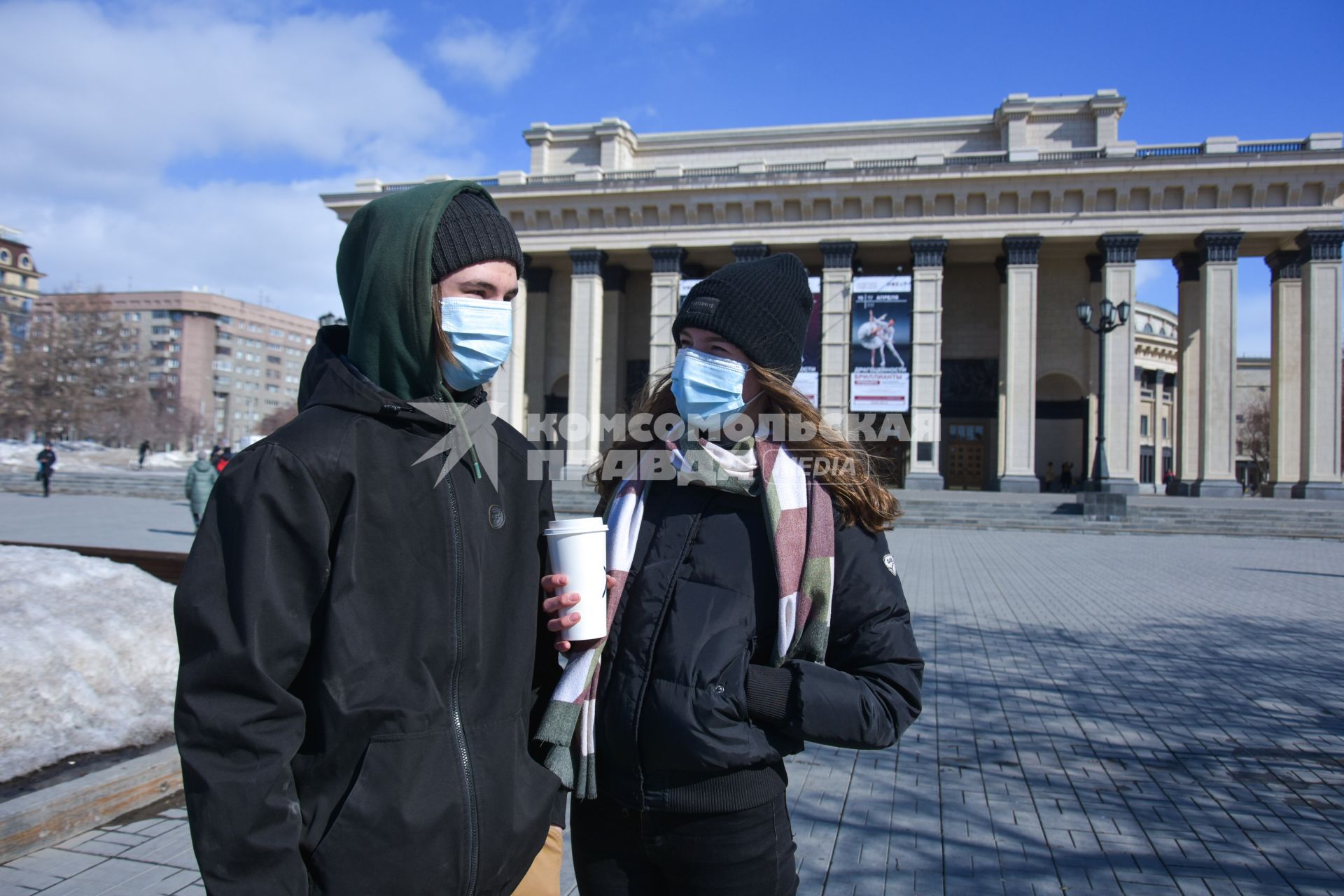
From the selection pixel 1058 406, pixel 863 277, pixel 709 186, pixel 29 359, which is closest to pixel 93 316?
pixel 29 359

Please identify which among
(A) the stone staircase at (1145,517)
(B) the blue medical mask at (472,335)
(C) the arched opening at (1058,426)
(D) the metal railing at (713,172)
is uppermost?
(D) the metal railing at (713,172)

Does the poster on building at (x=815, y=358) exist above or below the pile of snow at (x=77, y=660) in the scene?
above

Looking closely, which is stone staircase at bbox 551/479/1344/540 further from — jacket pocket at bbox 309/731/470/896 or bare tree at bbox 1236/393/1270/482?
bare tree at bbox 1236/393/1270/482

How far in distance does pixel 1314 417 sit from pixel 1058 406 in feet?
30.6

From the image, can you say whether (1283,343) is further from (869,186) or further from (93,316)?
(93,316)

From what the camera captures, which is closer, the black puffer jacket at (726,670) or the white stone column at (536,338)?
the black puffer jacket at (726,670)

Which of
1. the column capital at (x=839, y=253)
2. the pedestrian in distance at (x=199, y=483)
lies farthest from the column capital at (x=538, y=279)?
the pedestrian in distance at (x=199, y=483)

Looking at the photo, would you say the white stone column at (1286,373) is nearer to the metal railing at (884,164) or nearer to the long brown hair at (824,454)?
the metal railing at (884,164)

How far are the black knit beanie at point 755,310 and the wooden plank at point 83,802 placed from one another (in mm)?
3523

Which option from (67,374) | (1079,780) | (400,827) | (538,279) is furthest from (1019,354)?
(67,374)

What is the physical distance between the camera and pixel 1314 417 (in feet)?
104

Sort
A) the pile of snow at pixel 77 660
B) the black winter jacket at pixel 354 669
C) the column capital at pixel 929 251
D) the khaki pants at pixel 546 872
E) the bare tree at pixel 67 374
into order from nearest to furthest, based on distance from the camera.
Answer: the black winter jacket at pixel 354 669, the khaki pants at pixel 546 872, the pile of snow at pixel 77 660, the column capital at pixel 929 251, the bare tree at pixel 67 374

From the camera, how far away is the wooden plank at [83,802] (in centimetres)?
346

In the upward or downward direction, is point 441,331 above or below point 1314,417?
below
